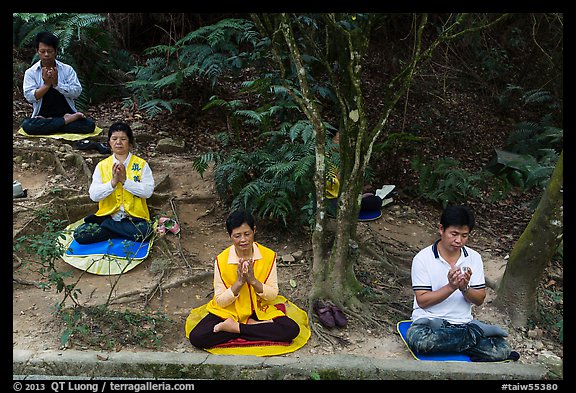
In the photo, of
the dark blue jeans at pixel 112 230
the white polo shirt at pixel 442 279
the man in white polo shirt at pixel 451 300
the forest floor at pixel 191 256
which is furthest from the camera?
the dark blue jeans at pixel 112 230

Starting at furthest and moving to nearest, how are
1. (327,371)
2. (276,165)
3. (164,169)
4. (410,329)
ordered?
(164,169), (276,165), (410,329), (327,371)

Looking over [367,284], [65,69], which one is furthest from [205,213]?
[65,69]

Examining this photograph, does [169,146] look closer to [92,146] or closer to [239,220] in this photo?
[92,146]

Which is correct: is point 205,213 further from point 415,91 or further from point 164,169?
point 415,91

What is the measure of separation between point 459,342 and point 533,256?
1058 millimetres

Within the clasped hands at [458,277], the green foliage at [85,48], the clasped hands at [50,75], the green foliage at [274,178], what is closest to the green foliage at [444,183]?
the green foliage at [274,178]

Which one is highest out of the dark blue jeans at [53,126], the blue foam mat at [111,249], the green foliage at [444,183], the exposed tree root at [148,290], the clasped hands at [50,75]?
the clasped hands at [50,75]

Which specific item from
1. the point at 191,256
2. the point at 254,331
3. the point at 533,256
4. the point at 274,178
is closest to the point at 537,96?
the point at 533,256

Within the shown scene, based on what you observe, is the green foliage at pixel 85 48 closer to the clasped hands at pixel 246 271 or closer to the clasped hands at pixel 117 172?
the clasped hands at pixel 117 172

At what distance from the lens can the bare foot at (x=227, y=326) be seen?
4.01 metres

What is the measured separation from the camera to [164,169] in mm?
6730

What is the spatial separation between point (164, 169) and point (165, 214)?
1.00 metres

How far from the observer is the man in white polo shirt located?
13.0ft

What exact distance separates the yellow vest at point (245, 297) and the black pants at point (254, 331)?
0.26 ft
